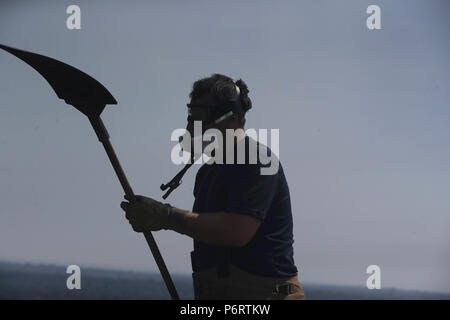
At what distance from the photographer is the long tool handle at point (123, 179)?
4613 millimetres

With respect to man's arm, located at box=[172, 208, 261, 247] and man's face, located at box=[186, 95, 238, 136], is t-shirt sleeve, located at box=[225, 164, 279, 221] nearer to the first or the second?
man's arm, located at box=[172, 208, 261, 247]

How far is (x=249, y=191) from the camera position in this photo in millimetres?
4227

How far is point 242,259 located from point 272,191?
0.52 meters

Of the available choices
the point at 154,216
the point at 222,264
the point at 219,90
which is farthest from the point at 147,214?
the point at 219,90

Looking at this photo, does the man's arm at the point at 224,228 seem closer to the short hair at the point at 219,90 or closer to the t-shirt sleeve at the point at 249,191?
the t-shirt sleeve at the point at 249,191

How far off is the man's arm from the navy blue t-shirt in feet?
0.17

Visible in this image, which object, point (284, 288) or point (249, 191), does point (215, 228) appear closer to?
point (249, 191)

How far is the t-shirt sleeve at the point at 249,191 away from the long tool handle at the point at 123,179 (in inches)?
29.3

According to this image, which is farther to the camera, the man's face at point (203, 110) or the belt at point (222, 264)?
the man's face at point (203, 110)

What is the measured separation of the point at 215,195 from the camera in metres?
4.45

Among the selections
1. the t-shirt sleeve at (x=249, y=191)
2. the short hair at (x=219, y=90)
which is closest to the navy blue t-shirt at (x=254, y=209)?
the t-shirt sleeve at (x=249, y=191)
